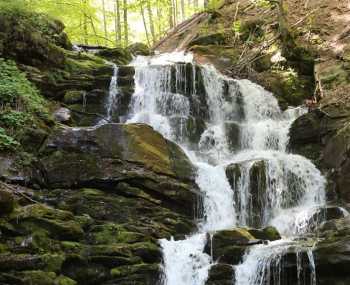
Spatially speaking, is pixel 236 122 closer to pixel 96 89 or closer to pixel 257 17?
pixel 96 89

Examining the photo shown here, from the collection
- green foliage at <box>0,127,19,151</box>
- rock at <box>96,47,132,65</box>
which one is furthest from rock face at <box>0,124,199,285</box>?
rock at <box>96,47,132,65</box>

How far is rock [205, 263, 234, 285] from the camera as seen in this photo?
902 cm

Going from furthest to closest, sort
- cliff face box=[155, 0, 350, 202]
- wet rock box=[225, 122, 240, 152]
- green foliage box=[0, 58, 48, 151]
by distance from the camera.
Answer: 1. wet rock box=[225, 122, 240, 152]
2. cliff face box=[155, 0, 350, 202]
3. green foliage box=[0, 58, 48, 151]

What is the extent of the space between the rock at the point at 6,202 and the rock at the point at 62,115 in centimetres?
440

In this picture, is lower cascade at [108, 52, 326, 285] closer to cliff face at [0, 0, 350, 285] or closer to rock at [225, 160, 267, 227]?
rock at [225, 160, 267, 227]

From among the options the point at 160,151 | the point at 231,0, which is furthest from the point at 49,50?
the point at 231,0

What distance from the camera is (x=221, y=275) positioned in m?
9.05

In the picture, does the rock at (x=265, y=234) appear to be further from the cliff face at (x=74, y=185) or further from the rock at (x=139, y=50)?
the rock at (x=139, y=50)

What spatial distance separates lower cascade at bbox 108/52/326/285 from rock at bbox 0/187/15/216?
2.97m

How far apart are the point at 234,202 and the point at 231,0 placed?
14.6 metres

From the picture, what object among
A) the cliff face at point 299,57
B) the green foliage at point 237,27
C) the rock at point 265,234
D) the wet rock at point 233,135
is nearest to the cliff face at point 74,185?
the rock at point 265,234

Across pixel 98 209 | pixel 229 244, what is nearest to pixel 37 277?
pixel 98 209

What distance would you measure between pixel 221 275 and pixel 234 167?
3.92 meters

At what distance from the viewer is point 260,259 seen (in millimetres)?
9000
